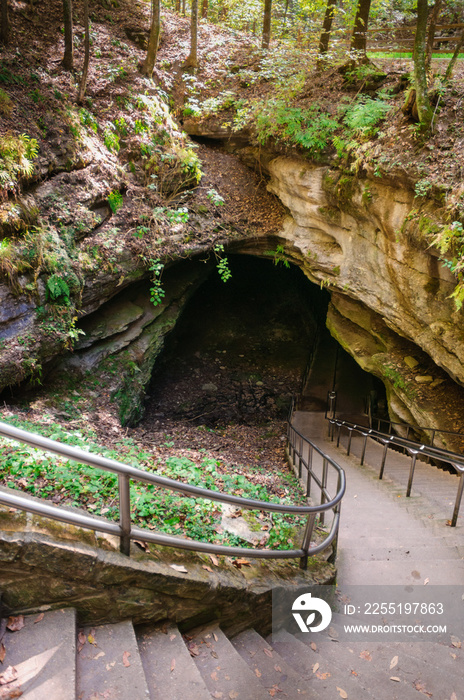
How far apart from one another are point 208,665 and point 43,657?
106 cm

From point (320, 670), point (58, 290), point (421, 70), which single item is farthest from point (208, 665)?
point (421, 70)

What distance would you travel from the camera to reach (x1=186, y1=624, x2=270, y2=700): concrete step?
2396mm

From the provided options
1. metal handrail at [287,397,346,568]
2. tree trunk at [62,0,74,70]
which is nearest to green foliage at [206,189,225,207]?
tree trunk at [62,0,74,70]

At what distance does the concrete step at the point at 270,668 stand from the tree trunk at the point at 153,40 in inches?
438

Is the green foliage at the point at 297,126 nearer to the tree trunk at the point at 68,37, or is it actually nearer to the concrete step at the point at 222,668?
the tree trunk at the point at 68,37

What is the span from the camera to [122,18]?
1114 centimetres

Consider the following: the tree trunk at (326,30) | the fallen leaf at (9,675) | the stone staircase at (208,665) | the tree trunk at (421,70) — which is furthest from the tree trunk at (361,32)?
the fallen leaf at (9,675)

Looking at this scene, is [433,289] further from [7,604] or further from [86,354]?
[7,604]

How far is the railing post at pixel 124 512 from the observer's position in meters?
2.39

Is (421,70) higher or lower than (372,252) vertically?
higher

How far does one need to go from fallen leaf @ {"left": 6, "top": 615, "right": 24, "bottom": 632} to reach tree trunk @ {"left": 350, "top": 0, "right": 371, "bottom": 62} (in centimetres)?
1098

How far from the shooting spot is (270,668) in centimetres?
274

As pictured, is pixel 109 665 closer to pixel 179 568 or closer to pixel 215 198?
pixel 179 568

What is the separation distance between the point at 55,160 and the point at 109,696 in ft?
26.3
